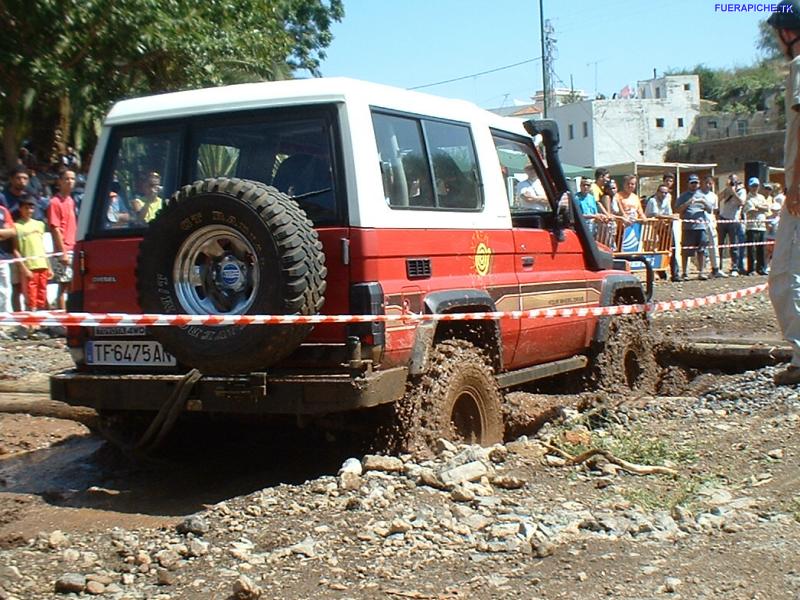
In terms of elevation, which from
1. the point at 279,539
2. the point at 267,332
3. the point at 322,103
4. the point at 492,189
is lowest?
the point at 279,539

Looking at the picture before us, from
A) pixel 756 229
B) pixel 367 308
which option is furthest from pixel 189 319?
pixel 756 229

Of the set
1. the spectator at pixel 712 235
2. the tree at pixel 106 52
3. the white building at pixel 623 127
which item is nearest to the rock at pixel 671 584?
the tree at pixel 106 52

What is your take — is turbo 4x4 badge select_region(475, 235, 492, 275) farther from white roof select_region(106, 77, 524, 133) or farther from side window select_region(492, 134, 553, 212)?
white roof select_region(106, 77, 524, 133)

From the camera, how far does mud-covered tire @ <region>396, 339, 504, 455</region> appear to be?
5.41 m

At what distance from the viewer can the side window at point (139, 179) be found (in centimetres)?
570

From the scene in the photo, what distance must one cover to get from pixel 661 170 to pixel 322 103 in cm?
2850

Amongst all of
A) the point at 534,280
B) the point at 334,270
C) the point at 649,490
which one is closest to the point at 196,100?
the point at 334,270

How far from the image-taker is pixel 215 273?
17.4ft

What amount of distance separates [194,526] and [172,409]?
3.37 ft

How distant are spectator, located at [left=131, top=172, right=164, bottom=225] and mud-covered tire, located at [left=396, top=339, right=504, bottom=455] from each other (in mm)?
1745

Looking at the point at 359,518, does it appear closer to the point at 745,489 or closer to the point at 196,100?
the point at 745,489

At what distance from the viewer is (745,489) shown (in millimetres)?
4664

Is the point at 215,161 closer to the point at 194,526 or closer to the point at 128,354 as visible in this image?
the point at 128,354

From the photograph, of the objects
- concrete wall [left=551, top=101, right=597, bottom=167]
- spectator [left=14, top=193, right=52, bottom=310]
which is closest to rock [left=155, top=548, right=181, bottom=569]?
spectator [left=14, top=193, right=52, bottom=310]
